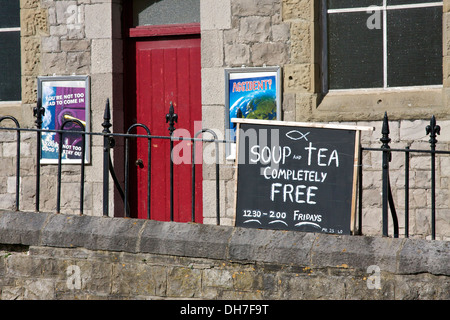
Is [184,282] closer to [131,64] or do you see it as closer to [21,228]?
[21,228]

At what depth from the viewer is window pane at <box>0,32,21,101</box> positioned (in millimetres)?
8883

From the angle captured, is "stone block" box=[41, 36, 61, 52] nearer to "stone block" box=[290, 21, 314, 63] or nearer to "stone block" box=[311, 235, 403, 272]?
"stone block" box=[290, 21, 314, 63]

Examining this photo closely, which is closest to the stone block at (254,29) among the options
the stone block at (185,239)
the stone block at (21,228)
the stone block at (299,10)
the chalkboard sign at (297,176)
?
the stone block at (299,10)

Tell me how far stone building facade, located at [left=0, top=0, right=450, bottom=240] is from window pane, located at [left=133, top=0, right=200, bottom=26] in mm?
185

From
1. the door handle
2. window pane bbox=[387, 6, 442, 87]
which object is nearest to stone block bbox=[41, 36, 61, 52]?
the door handle

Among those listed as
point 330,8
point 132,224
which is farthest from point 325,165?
point 330,8

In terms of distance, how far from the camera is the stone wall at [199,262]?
5.28 meters

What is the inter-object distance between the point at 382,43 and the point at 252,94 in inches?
60.4

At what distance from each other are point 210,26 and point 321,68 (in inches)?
53.1

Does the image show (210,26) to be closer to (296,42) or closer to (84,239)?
(296,42)

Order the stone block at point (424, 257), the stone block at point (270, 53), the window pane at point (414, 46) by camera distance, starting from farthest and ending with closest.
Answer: the stone block at point (270, 53), the window pane at point (414, 46), the stone block at point (424, 257)

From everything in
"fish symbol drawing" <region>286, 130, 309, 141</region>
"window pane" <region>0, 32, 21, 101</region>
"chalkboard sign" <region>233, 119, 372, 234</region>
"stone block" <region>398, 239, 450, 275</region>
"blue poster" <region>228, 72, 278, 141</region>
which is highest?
"window pane" <region>0, 32, 21, 101</region>

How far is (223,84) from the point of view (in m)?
8.02

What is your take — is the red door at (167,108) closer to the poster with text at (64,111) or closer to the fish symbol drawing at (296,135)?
the poster with text at (64,111)
